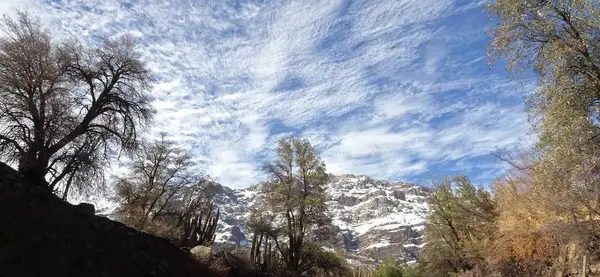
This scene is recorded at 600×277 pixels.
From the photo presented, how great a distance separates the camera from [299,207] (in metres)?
30.4

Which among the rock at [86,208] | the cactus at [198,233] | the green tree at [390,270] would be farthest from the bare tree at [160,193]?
the green tree at [390,270]

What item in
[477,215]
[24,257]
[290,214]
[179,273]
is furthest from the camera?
[477,215]

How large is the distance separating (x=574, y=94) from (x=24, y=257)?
15.3 m

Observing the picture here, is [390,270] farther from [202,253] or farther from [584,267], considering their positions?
[202,253]

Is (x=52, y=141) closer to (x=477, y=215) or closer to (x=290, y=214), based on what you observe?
(x=290, y=214)

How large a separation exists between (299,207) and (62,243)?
19729 mm

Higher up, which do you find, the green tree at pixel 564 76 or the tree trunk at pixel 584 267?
the green tree at pixel 564 76

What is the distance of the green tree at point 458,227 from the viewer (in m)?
35.8

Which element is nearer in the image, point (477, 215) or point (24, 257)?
point (24, 257)

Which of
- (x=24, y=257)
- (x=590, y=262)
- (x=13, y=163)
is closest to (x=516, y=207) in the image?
(x=590, y=262)

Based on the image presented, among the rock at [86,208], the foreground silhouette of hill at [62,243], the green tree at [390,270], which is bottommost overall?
the foreground silhouette of hill at [62,243]

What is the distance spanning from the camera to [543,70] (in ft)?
37.9

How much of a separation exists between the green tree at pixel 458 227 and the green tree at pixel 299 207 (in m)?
14.4

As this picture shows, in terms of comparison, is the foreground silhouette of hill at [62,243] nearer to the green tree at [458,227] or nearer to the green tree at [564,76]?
the green tree at [564,76]
